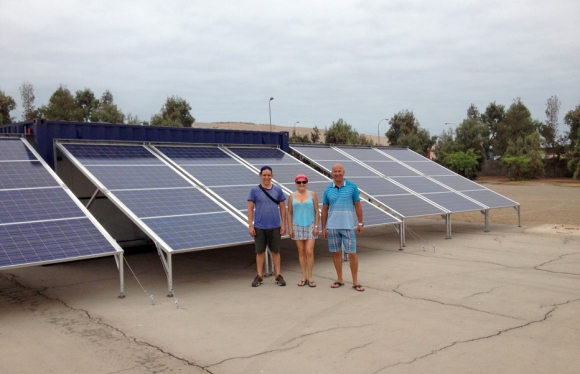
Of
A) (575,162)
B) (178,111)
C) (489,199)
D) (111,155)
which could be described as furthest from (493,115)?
(111,155)

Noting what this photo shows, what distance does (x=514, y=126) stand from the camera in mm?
70000

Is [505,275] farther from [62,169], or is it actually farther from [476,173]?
[476,173]

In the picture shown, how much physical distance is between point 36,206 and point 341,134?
57822 millimetres

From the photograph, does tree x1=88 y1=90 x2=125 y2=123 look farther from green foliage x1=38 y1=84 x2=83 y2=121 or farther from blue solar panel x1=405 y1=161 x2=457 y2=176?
blue solar panel x1=405 y1=161 x2=457 y2=176

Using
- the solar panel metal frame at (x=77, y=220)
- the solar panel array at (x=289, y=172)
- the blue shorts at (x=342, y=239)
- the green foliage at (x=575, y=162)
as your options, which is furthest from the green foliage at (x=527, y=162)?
the solar panel metal frame at (x=77, y=220)

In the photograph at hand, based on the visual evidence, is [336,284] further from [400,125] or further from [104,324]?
[400,125]

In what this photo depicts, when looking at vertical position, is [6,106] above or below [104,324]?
above

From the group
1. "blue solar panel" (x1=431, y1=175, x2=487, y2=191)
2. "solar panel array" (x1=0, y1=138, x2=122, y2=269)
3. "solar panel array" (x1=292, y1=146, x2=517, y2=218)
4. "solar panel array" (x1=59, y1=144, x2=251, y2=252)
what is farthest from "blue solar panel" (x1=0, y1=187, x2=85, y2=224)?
"blue solar panel" (x1=431, y1=175, x2=487, y2=191)

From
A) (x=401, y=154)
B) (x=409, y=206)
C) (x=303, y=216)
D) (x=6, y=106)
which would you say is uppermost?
(x=6, y=106)

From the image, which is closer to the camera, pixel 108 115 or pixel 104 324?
pixel 104 324

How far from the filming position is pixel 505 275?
415 inches

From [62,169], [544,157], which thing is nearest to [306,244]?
[62,169]

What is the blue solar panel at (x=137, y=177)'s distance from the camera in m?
11.0

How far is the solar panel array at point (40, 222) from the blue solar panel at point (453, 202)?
1024 centimetres
